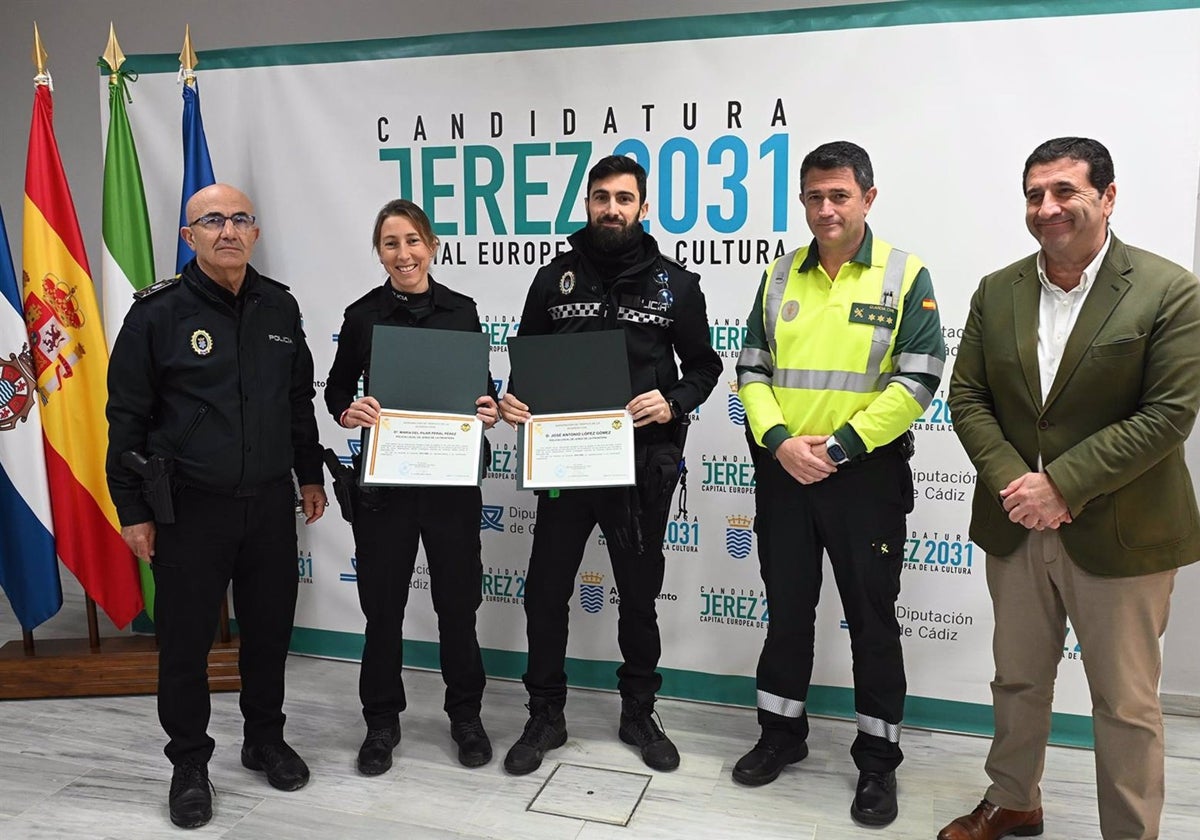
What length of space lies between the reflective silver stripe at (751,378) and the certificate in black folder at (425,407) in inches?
30.4

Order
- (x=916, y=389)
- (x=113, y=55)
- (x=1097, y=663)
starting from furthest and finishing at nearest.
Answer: (x=113, y=55)
(x=916, y=389)
(x=1097, y=663)

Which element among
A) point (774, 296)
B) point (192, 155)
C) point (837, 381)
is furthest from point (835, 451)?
point (192, 155)

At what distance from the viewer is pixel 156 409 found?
2.62m

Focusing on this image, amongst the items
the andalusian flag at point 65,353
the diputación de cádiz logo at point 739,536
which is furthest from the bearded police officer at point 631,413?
the andalusian flag at point 65,353

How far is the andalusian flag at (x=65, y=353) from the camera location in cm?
341

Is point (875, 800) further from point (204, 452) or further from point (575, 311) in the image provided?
point (204, 452)

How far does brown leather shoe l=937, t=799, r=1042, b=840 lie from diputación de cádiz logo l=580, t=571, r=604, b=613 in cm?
146

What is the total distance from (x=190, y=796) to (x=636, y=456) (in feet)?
5.31

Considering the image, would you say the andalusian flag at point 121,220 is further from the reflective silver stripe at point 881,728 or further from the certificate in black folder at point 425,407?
the reflective silver stripe at point 881,728

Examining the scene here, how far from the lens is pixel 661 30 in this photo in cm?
323

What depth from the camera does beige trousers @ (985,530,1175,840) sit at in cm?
217

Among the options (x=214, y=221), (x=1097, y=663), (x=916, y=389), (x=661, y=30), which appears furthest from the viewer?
(x=661, y=30)

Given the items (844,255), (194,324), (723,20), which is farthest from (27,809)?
(723,20)

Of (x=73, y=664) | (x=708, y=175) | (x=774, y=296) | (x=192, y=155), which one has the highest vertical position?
(x=192, y=155)
